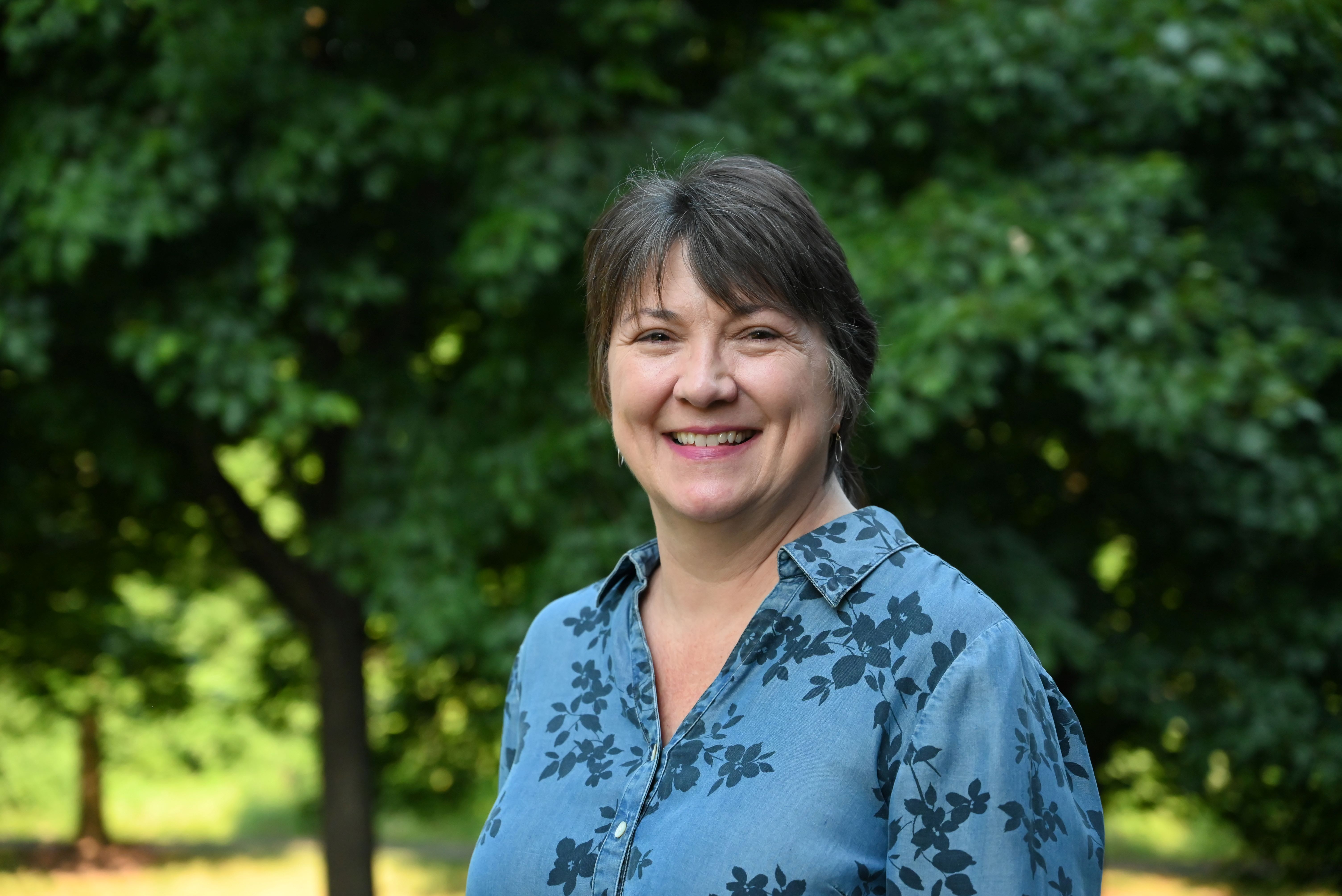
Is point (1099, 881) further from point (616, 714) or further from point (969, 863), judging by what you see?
point (616, 714)

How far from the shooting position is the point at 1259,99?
171 inches

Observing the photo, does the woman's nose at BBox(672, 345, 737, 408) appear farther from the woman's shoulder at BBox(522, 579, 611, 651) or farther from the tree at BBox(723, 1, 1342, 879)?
the tree at BBox(723, 1, 1342, 879)

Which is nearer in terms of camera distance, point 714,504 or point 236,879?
point 714,504

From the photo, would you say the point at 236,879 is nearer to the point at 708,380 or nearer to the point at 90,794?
the point at 90,794

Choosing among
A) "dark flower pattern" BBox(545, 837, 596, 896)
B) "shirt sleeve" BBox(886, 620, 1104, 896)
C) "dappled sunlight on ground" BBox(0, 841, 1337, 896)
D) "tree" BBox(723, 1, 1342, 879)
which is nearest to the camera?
"shirt sleeve" BBox(886, 620, 1104, 896)

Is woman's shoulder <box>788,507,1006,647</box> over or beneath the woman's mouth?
beneath

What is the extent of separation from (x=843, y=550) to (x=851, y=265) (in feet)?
9.16

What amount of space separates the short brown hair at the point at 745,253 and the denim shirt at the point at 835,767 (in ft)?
0.83

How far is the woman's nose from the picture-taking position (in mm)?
1599

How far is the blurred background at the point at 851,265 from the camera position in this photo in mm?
4199

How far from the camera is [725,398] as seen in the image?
1606 millimetres

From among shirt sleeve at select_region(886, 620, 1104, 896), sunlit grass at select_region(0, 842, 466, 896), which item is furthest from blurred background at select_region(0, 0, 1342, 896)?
sunlit grass at select_region(0, 842, 466, 896)

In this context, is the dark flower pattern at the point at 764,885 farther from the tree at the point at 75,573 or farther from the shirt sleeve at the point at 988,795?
the tree at the point at 75,573

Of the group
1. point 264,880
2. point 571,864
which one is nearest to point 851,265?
point 571,864
